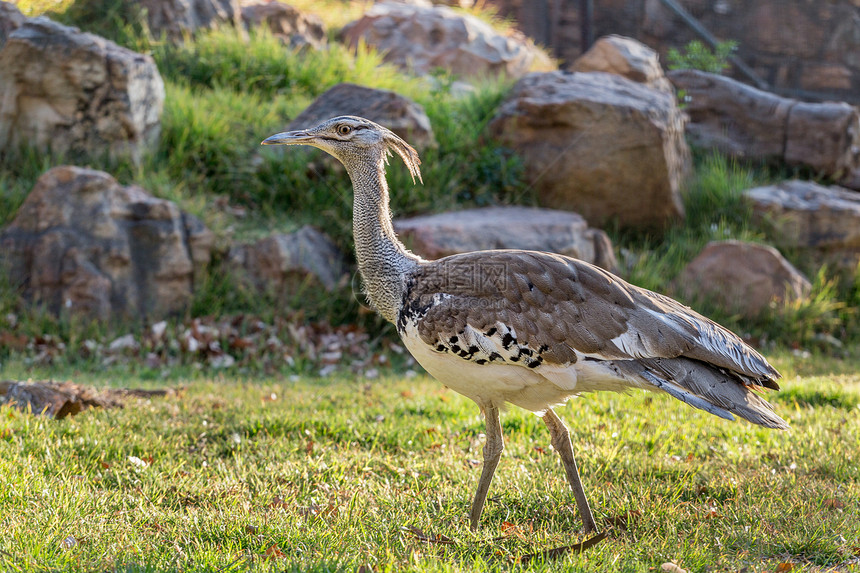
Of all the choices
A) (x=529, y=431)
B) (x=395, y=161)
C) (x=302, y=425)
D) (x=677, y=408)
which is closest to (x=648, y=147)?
(x=395, y=161)

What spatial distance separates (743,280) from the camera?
7672 millimetres

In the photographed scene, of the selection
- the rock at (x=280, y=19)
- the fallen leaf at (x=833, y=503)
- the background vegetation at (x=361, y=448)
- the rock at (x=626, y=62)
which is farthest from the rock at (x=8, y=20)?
the fallen leaf at (x=833, y=503)

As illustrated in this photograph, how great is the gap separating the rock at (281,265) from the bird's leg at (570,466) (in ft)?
13.4

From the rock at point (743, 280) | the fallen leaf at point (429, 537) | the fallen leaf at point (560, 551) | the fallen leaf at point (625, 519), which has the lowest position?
the rock at point (743, 280)

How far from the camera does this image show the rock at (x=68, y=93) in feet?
25.2

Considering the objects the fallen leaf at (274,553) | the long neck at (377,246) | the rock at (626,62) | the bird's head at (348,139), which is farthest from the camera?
the rock at (626,62)

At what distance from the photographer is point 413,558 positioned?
287 centimetres

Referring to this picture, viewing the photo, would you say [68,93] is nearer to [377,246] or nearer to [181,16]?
[181,16]

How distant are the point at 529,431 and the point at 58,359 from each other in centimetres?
403

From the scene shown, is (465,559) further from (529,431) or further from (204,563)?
(529,431)

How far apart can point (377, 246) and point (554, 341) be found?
95 cm

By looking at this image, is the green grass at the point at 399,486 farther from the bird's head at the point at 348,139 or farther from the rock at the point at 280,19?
the rock at the point at 280,19

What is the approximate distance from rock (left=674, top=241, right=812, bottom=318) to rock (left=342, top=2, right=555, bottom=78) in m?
5.52

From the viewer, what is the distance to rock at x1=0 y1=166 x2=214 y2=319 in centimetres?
678
